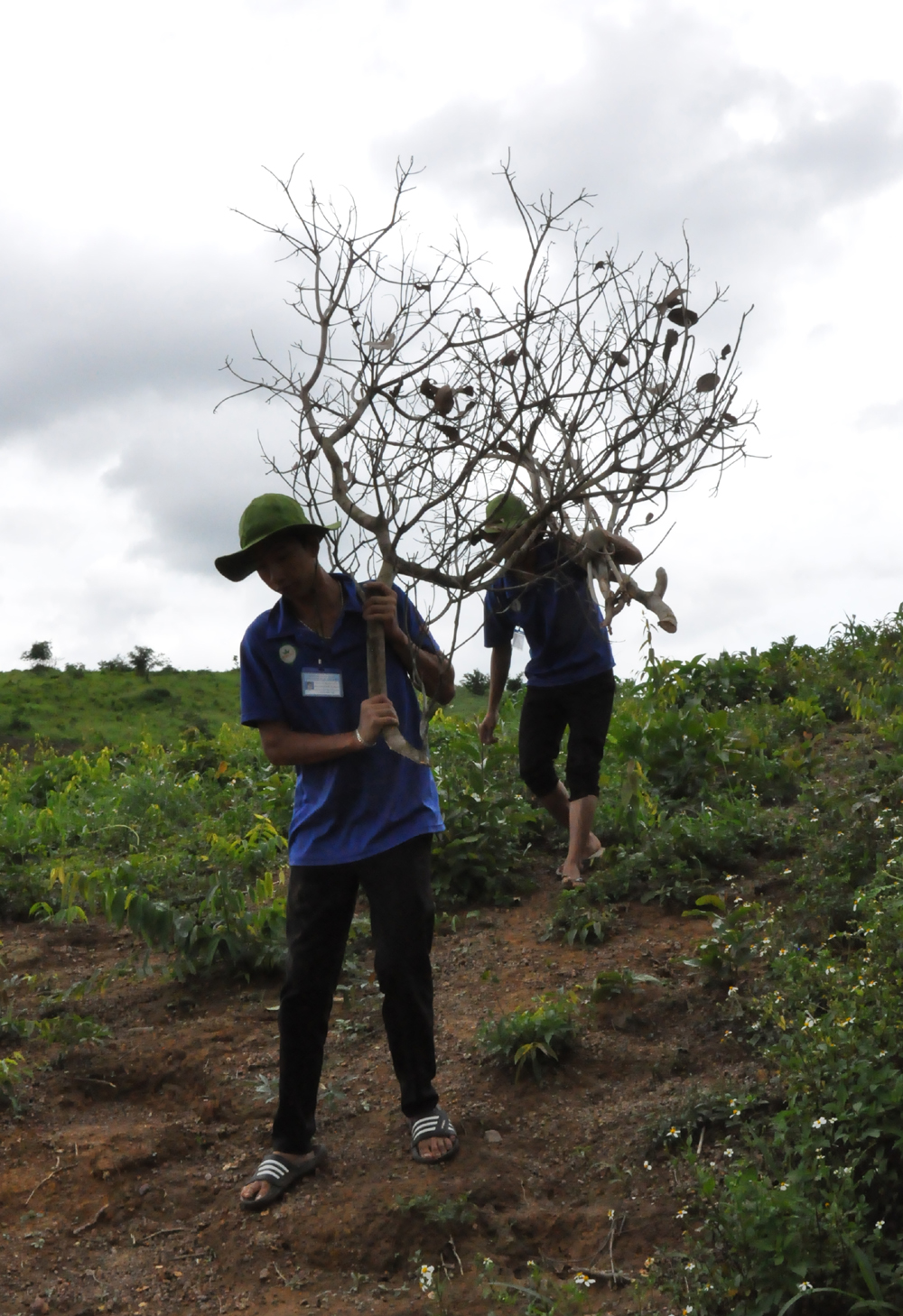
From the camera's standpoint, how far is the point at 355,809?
3777 millimetres

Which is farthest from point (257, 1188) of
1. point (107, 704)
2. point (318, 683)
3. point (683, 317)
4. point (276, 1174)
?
point (107, 704)

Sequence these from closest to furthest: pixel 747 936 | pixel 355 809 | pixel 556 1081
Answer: pixel 355 809 → pixel 556 1081 → pixel 747 936

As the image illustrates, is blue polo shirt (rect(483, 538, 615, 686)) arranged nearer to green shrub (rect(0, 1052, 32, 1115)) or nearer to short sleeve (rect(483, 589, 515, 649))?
short sleeve (rect(483, 589, 515, 649))

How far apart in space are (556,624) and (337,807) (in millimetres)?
2285

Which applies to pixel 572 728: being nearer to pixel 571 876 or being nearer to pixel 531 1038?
pixel 571 876

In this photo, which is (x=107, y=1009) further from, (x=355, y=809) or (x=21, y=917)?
(x=355, y=809)

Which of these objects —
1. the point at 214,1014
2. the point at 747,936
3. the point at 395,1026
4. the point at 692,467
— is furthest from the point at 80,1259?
the point at 692,467

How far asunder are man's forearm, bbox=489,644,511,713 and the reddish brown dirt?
4.14 feet

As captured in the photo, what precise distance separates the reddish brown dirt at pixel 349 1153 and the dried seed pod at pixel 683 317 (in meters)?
2.52

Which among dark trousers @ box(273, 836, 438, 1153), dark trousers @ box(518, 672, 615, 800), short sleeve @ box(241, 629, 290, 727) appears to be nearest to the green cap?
short sleeve @ box(241, 629, 290, 727)

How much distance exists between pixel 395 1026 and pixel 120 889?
76.8 inches

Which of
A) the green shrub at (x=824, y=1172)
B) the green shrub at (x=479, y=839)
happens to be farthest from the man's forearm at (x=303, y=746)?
the green shrub at (x=479, y=839)

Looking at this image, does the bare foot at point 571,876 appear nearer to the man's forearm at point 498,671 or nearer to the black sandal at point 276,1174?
the man's forearm at point 498,671

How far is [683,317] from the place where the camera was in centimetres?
478
